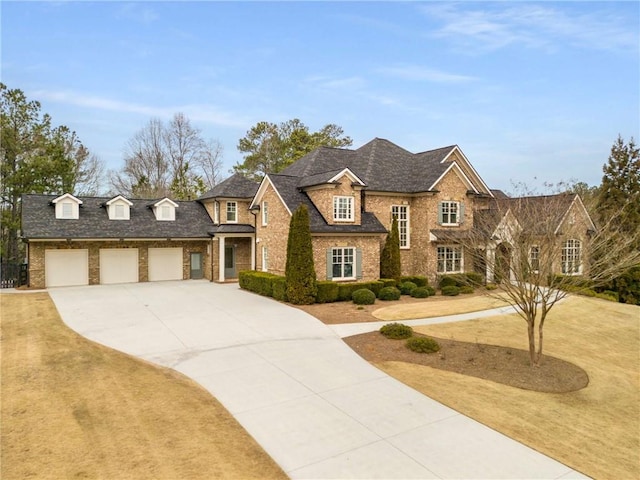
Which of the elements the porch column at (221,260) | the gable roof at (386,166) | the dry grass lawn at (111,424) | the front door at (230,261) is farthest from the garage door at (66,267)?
the gable roof at (386,166)

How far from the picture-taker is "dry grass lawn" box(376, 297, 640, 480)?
7.52 meters

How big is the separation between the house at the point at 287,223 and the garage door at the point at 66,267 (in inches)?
2.2

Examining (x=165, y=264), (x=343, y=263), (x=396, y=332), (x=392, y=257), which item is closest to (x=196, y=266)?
(x=165, y=264)

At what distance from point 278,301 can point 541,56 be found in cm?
1635

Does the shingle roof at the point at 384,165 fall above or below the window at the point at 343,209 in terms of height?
above

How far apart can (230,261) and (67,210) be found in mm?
11090

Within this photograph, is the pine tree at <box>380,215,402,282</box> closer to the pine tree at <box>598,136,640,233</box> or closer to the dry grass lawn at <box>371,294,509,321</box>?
the dry grass lawn at <box>371,294,509,321</box>

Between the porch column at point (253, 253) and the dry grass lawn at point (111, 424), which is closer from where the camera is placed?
the dry grass lawn at point (111, 424)

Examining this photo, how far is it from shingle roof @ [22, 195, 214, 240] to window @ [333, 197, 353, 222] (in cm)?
1098

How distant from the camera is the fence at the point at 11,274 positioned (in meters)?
24.6

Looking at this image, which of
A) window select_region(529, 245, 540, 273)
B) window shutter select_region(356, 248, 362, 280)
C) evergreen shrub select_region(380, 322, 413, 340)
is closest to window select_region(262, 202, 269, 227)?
window shutter select_region(356, 248, 362, 280)

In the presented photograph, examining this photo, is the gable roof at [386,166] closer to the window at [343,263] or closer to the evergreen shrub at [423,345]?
the window at [343,263]

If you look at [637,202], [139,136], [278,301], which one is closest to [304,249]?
[278,301]

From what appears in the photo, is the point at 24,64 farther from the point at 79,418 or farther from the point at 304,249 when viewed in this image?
the point at 79,418
